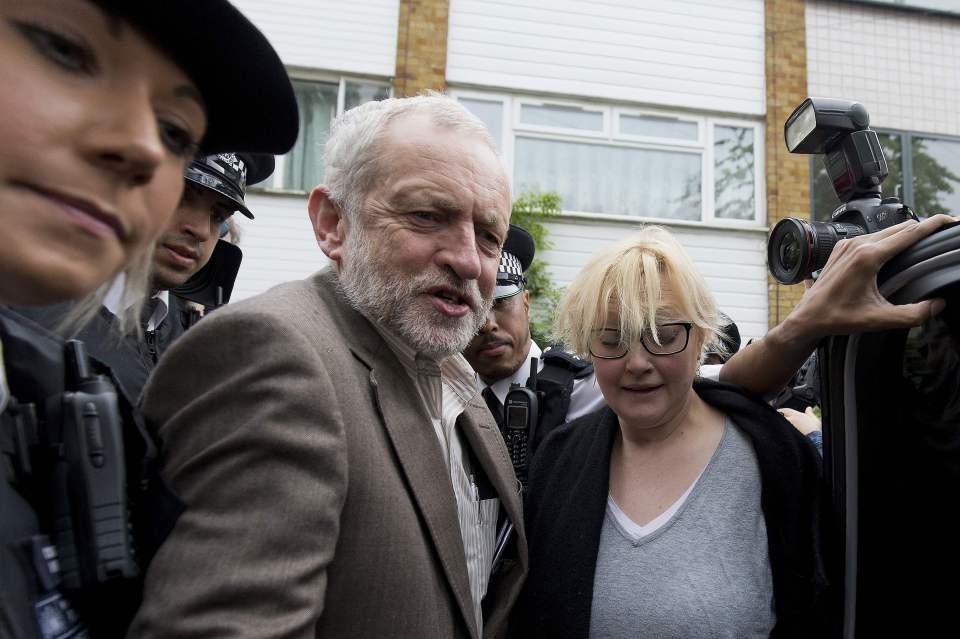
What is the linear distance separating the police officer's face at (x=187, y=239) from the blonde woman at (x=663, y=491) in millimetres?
1512

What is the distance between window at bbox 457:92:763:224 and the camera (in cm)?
830

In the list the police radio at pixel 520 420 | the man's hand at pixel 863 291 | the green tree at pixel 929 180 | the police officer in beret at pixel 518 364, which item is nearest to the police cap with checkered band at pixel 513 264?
the police officer in beret at pixel 518 364

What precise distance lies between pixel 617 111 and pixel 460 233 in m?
7.26

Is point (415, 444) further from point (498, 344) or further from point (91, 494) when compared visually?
point (498, 344)

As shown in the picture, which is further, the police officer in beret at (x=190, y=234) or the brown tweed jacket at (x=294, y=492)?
the police officer in beret at (x=190, y=234)

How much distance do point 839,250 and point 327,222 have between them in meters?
1.21

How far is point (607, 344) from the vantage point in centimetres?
207

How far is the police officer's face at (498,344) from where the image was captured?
3.32 meters

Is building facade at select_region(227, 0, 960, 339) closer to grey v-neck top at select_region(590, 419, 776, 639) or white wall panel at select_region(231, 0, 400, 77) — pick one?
white wall panel at select_region(231, 0, 400, 77)

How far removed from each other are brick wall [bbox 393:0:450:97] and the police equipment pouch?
24.2 ft

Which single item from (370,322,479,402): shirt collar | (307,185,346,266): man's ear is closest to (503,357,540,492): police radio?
(370,322,479,402): shirt collar

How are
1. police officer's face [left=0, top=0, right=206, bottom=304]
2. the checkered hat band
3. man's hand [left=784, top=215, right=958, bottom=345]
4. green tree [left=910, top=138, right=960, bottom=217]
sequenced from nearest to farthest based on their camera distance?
police officer's face [left=0, top=0, right=206, bottom=304] → man's hand [left=784, top=215, right=958, bottom=345] → the checkered hat band → green tree [left=910, top=138, right=960, bottom=217]

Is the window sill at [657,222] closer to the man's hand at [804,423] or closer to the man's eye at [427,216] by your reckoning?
the man's hand at [804,423]

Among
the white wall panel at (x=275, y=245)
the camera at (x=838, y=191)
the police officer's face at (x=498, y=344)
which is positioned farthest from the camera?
the white wall panel at (x=275, y=245)
